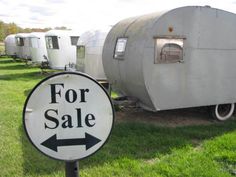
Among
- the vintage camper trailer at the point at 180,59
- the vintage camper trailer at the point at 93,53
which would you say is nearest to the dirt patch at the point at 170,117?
the vintage camper trailer at the point at 180,59

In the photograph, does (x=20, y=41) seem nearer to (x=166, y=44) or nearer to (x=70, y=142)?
(x=166, y=44)

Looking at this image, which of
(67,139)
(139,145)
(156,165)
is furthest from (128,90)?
(67,139)

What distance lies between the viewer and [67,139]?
1759 mm

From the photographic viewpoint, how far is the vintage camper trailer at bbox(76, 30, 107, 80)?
11.6 meters

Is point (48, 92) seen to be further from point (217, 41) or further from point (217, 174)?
point (217, 41)

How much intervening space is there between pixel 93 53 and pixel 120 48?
4325 millimetres

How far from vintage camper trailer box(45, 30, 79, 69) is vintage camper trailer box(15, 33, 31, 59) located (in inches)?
279

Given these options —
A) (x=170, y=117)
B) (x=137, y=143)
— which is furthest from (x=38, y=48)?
(x=137, y=143)

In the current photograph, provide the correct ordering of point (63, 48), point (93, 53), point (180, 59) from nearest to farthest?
point (180, 59), point (93, 53), point (63, 48)

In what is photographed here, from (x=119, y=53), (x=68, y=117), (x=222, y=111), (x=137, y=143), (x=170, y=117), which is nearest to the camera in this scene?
(x=68, y=117)

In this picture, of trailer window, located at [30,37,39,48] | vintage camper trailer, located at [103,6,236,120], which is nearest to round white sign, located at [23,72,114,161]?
vintage camper trailer, located at [103,6,236,120]

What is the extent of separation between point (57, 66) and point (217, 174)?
15.0m

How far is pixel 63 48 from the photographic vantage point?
58.4 feet

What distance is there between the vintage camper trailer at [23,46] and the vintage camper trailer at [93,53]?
1370 centimetres
